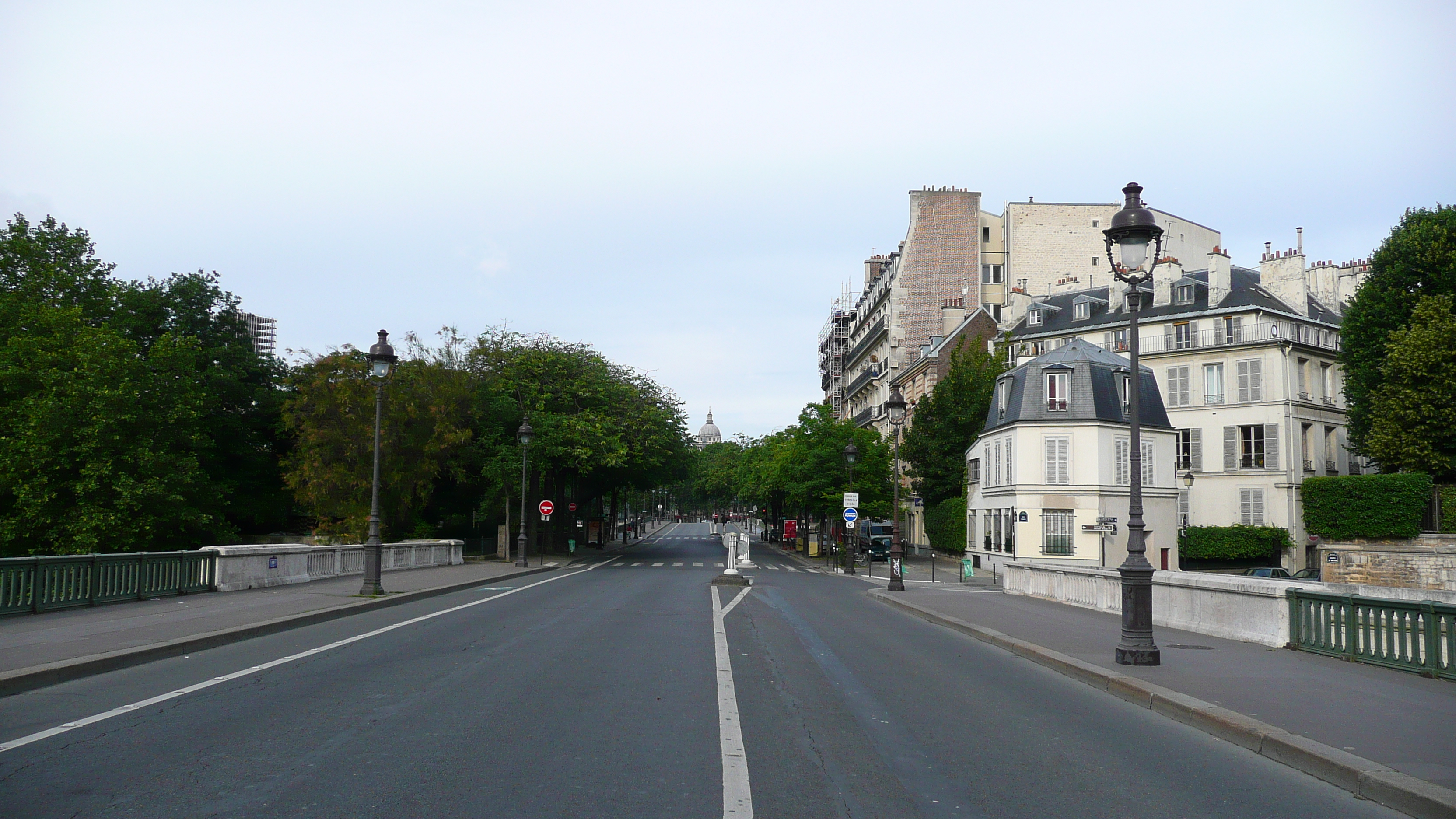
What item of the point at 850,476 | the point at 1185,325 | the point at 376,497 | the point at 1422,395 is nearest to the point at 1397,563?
the point at 1422,395

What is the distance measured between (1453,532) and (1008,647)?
3435 cm

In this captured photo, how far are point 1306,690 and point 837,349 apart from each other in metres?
96.4

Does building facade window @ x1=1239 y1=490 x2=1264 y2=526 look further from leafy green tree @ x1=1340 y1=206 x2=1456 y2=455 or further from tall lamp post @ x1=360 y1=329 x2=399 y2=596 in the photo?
tall lamp post @ x1=360 y1=329 x2=399 y2=596

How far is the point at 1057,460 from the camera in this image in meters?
40.7

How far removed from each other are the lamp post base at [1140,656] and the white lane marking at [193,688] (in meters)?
9.39

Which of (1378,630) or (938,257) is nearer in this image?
(1378,630)

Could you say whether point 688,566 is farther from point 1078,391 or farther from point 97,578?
point 97,578

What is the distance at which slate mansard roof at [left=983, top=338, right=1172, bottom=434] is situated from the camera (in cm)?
4088

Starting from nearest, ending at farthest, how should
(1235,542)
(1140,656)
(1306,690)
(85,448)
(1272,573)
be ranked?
(1306,690)
(1140,656)
(1272,573)
(85,448)
(1235,542)

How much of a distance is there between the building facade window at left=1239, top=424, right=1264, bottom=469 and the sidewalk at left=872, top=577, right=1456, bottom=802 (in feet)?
126

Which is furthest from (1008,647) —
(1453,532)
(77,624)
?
(1453,532)

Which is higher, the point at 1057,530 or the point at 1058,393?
the point at 1058,393

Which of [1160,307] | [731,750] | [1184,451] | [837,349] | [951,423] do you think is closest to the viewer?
[731,750]

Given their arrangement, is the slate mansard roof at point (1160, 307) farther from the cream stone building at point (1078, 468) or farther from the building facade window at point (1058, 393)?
the building facade window at point (1058, 393)
